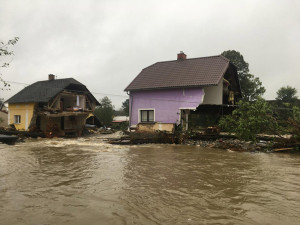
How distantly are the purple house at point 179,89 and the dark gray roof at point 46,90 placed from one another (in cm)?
779

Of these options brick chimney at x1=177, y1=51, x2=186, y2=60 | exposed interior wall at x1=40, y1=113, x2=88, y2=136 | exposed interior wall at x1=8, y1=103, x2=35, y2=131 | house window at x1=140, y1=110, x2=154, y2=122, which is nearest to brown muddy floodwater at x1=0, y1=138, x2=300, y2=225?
house window at x1=140, y1=110, x2=154, y2=122

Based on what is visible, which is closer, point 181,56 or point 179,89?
point 179,89

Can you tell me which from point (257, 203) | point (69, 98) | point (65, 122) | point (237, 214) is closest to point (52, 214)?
point (237, 214)

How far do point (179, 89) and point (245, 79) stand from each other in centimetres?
1533

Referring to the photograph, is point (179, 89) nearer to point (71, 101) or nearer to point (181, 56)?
point (181, 56)

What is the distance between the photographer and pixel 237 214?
4.12 metres

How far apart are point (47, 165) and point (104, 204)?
16.0 ft

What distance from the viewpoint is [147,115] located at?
20.2 m

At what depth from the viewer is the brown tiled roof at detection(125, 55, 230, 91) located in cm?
1788

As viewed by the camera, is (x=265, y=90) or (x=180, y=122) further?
(x=265, y=90)

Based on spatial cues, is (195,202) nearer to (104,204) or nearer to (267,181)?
(104,204)

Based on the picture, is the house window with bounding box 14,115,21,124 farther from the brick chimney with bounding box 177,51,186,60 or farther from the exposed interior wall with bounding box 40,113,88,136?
Answer: the brick chimney with bounding box 177,51,186,60

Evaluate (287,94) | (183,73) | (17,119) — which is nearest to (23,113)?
(17,119)

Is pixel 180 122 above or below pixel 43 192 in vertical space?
above
